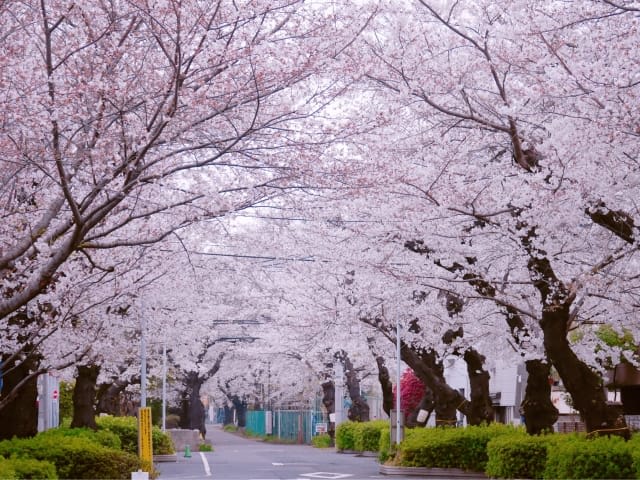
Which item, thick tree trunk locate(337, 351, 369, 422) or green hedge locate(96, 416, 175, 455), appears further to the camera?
thick tree trunk locate(337, 351, 369, 422)

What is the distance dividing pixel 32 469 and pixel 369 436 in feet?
80.2

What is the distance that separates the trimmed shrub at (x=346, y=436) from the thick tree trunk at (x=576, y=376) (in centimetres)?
2381

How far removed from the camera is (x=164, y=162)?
1084 cm

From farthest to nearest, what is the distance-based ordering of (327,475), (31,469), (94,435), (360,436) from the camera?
(360,436), (94,435), (327,475), (31,469)

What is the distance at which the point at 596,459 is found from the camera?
48.4 feet

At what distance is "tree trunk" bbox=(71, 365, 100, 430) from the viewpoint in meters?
28.5

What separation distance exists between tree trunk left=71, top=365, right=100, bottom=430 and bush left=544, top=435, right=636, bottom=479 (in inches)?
655

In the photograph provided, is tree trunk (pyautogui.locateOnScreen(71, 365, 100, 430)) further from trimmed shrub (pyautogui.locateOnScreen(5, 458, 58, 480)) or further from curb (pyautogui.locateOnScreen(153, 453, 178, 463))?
trimmed shrub (pyautogui.locateOnScreen(5, 458, 58, 480))

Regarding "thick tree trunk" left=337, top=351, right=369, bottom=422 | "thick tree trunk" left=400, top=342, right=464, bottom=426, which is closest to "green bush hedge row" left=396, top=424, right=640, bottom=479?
"thick tree trunk" left=400, top=342, right=464, bottom=426

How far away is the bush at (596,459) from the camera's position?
14.6 metres

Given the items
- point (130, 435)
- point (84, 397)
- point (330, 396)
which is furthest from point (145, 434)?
point (330, 396)

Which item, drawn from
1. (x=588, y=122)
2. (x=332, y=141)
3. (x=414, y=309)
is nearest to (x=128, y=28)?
(x=332, y=141)

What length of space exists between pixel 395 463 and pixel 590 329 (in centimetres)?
650

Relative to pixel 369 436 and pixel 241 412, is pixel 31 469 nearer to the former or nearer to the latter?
pixel 369 436
